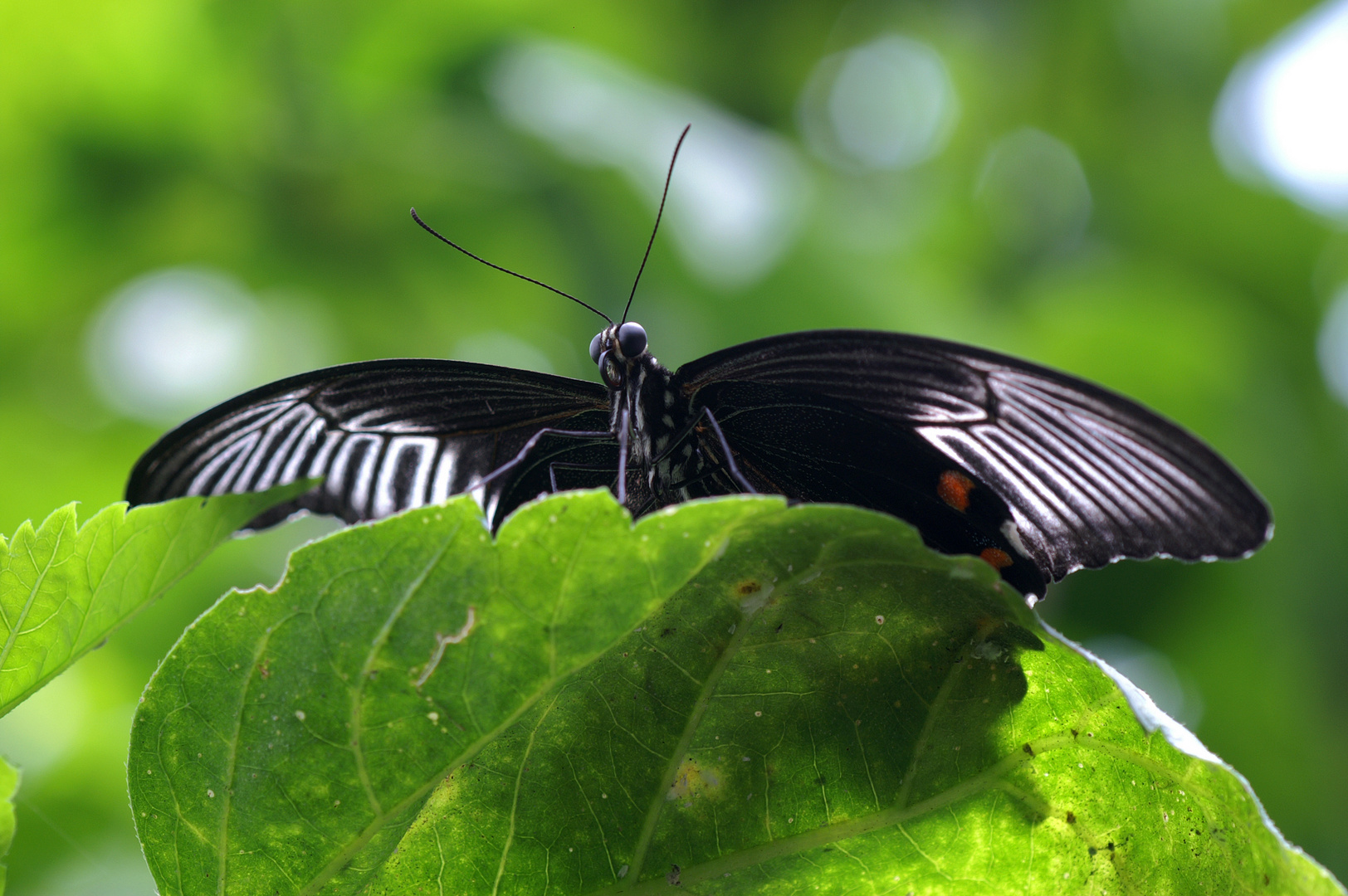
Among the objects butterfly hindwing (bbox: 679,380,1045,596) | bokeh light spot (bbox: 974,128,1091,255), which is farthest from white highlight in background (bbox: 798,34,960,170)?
butterfly hindwing (bbox: 679,380,1045,596)

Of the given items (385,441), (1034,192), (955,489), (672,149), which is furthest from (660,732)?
(1034,192)

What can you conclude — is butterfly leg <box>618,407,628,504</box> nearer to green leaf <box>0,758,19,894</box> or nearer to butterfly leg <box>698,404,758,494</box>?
butterfly leg <box>698,404,758,494</box>

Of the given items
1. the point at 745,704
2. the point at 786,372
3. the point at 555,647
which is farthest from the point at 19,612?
the point at 786,372

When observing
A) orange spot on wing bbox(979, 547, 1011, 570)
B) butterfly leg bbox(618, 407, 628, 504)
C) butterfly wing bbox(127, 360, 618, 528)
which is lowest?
butterfly wing bbox(127, 360, 618, 528)

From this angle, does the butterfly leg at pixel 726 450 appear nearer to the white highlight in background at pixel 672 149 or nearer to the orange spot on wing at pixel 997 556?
the orange spot on wing at pixel 997 556

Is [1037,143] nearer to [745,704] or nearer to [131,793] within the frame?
[745,704]

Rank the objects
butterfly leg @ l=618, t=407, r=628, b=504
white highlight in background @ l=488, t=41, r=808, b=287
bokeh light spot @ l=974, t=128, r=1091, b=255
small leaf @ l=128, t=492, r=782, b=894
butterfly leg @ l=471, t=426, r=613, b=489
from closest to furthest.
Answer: small leaf @ l=128, t=492, r=782, b=894, butterfly leg @ l=618, t=407, r=628, b=504, butterfly leg @ l=471, t=426, r=613, b=489, white highlight in background @ l=488, t=41, r=808, b=287, bokeh light spot @ l=974, t=128, r=1091, b=255

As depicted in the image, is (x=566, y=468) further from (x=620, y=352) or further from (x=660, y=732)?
(x=660, y=732)
